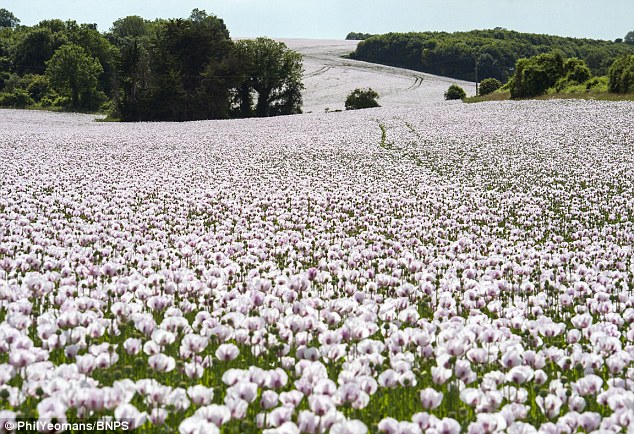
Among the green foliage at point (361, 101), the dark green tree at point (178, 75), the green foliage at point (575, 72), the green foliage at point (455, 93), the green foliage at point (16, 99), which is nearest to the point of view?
the green foliage at point (575, 72)

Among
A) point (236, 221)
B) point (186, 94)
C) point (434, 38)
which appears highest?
point (434, 38)

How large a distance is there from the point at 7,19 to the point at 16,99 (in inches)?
5403

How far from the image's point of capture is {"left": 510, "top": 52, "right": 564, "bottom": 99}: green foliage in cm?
5734

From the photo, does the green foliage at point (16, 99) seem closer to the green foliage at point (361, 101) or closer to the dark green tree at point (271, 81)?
the dark green tree at point (271, 81)

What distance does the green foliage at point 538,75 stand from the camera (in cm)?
5734

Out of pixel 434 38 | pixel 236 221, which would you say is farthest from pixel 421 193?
pixel 434 38

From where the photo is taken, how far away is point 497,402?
3.42 meters

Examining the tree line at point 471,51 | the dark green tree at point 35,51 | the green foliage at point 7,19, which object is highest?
the green foliage at point 7,19

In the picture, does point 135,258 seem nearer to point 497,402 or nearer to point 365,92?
point 497,402

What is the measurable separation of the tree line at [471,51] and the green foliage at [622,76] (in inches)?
2875

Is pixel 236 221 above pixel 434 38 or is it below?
below

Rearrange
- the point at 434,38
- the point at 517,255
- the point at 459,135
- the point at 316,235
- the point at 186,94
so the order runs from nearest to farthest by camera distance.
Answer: the point at 517,255, the point at 316,235, the point at 459,135, the point at 186,94, the point at 434,38

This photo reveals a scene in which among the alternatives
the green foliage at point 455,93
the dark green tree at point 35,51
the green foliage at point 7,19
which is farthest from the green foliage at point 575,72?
the green foliage at point 7,19

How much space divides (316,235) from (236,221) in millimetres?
2208
